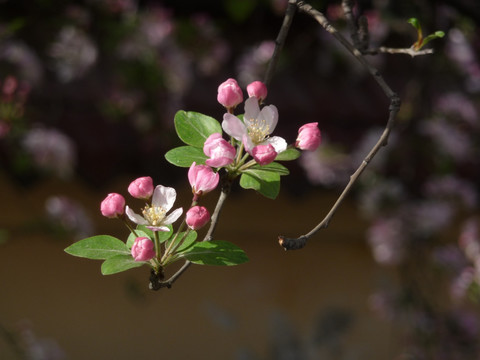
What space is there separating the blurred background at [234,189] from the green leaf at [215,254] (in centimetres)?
137

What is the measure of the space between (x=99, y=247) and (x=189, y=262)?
9 centimetres

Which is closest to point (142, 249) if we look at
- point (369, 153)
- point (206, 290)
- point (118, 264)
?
point (118, 264)

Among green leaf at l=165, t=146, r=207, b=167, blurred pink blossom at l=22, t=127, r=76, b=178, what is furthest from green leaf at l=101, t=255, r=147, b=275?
blurred pink blossom at l=22, t=127, r=76, b=178

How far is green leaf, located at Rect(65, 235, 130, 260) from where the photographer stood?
76 centimetres

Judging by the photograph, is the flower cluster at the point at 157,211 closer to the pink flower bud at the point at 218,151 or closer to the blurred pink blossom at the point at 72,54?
the pink flower bud at the point at 218,151

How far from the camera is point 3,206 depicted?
264cm

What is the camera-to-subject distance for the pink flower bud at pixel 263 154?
0.77 m

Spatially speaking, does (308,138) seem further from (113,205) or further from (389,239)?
(389,239)

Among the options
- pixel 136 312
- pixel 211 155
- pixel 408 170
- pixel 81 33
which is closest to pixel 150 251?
pixel 211 155

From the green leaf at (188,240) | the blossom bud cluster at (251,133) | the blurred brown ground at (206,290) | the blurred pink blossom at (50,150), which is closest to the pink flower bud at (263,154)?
the blossom bud cluster at (251,133)

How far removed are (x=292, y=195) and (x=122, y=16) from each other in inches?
33.2

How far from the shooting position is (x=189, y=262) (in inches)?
29.9

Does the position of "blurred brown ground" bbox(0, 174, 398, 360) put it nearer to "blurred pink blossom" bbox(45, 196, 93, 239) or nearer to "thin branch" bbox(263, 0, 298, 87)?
"blurred pink blossom" bbox(45, 196, 93, 239)

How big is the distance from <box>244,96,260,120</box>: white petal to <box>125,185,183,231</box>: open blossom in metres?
0.11
